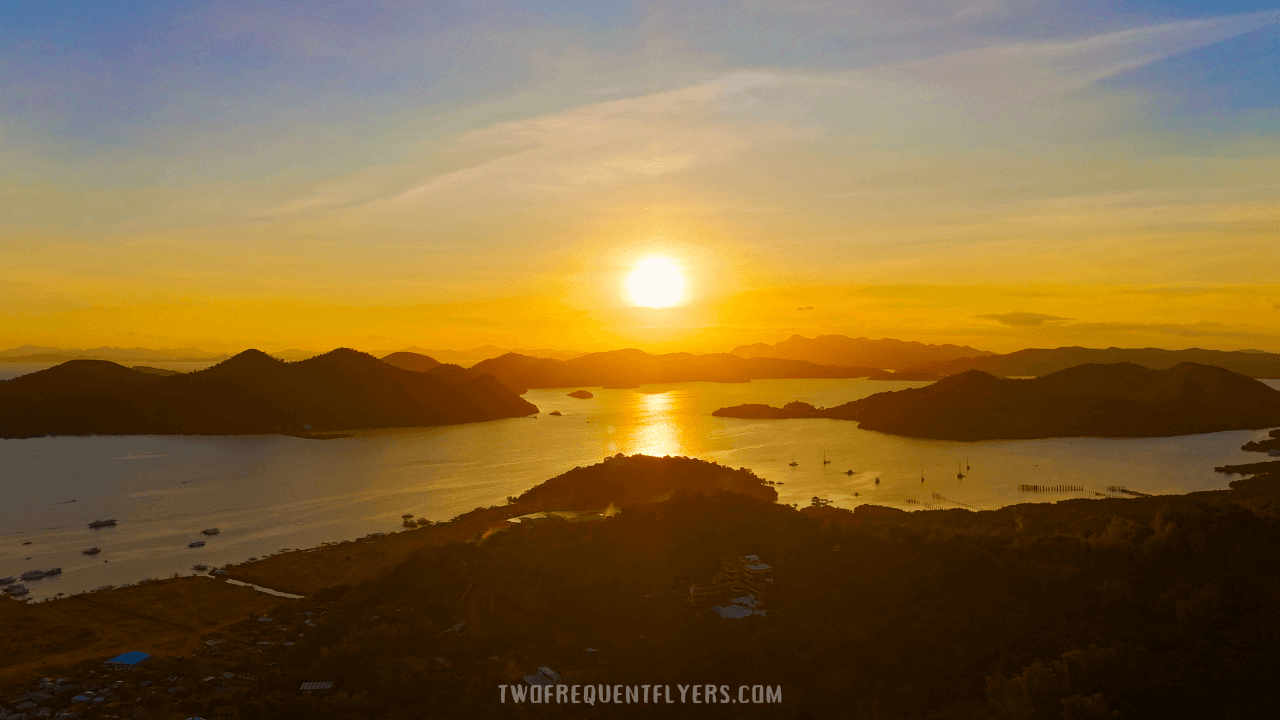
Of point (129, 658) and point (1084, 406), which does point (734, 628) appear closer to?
point (129, 658)

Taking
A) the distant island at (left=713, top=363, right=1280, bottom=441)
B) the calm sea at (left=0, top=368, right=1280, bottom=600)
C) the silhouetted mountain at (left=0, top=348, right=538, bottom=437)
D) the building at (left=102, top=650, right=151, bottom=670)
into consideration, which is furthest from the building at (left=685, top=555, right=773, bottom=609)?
the silhouetted mountain at (left=0, top=348, right=538, bottom=437)

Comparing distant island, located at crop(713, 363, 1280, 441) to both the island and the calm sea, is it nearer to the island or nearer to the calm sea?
the calm sea

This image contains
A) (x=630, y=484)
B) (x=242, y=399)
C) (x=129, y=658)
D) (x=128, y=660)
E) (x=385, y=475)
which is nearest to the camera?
(x=128, y=660)

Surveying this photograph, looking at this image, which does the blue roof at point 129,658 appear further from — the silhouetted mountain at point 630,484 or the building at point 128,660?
the silhouetted mountain at point 630,484

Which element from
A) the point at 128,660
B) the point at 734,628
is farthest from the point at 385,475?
the point at 734,628

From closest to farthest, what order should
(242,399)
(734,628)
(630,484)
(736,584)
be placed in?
(734,628)
(736,584)
(630,484)
(242,399)

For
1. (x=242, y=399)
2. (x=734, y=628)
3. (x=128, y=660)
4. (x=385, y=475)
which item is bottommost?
(x=128, y=660)

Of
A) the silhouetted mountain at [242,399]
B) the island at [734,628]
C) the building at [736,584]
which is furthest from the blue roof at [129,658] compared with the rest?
the silhouetted mountain at [242,399]
